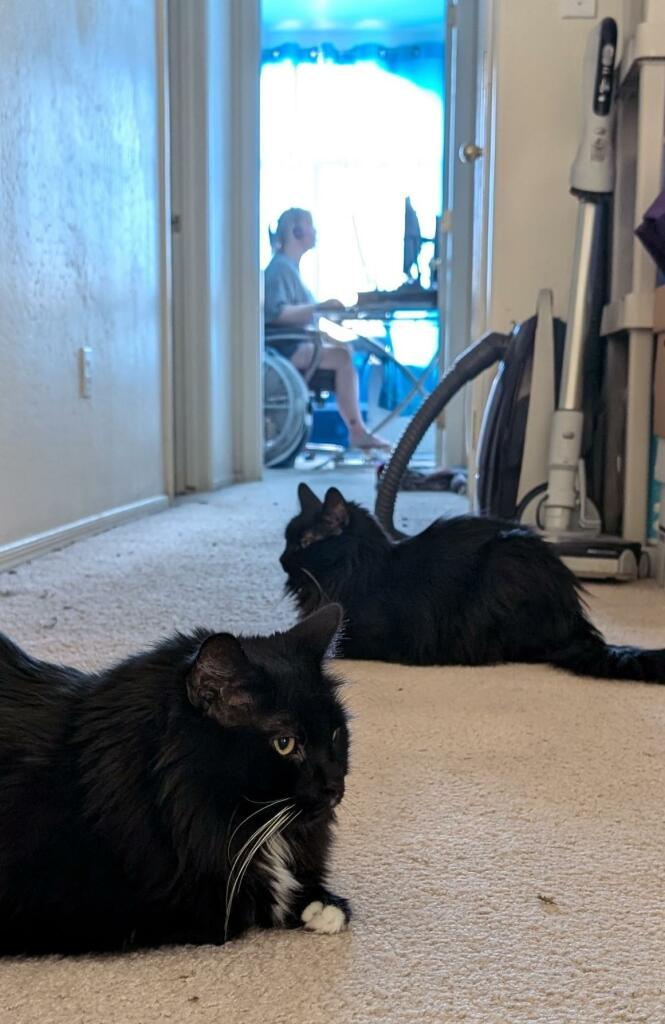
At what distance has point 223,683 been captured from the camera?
0.69 metres

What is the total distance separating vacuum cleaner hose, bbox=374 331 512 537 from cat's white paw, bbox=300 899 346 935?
1691mm

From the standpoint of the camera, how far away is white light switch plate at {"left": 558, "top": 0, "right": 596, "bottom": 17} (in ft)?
8.29

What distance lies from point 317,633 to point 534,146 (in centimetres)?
217

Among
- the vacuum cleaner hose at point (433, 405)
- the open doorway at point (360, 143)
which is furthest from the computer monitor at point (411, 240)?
the vacuum cleaner hose at point (433, 405)

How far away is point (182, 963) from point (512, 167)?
7.72 ft

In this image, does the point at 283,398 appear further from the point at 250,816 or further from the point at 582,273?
the point at 250,816

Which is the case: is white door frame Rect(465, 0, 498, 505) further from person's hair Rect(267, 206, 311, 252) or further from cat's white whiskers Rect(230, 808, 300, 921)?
person's hair Rect(267, 206, 311, 252)

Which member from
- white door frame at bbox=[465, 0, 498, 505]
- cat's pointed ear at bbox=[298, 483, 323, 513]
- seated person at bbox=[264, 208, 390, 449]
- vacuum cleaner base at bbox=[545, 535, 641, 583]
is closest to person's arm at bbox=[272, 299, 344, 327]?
seated person at bbox=[264, 208, 390, 449]

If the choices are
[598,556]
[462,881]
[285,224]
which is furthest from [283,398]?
[462,881]

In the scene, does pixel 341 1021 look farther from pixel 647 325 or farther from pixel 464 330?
pixel 464 330

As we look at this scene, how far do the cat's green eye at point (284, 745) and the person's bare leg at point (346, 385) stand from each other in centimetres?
541

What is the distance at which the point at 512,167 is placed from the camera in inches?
103

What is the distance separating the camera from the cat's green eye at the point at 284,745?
2.31 feet

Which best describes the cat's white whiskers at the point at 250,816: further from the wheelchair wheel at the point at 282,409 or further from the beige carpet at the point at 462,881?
the wheelchair wheel at the point at 282,409
